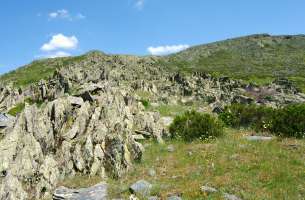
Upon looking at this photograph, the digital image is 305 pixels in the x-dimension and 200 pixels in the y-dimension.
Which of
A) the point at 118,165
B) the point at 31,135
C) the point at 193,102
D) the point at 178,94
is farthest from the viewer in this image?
the point at 178,94

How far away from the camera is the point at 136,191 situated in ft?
58.2

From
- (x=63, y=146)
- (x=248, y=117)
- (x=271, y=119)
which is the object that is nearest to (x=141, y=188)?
(x=63, y=146)

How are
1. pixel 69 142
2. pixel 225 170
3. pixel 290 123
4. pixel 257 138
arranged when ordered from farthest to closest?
pixel 290 123 < pixel 257 138 < pixel 69 142 < pixel 225 170

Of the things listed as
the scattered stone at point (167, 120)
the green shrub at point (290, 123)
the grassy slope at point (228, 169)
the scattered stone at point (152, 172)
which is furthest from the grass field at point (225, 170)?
the scattered stone at point (167, 120)

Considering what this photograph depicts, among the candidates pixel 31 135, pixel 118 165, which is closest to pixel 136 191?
pixel 118 165

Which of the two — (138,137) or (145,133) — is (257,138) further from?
(138,137)

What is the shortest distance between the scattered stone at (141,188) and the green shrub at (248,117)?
1183 cm

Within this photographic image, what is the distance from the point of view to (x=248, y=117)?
2983cm

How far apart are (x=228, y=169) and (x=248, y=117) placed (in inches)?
426

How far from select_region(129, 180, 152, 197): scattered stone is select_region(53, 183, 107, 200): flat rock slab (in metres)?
1.20

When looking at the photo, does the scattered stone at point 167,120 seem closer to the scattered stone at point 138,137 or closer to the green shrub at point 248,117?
the green shrub at point 248,117

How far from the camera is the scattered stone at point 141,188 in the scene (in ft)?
57.8

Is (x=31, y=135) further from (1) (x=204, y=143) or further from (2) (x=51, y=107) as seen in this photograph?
(1) (x=204, y=143)

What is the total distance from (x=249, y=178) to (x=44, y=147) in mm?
10640
